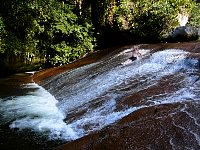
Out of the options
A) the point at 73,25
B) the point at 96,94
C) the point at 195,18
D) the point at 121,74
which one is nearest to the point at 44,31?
the point at 73,25

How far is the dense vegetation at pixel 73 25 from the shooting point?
13359mm

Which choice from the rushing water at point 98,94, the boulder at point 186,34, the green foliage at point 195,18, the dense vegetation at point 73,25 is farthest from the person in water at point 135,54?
the green foliage at point 195,18

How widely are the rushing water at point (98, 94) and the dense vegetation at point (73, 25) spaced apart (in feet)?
6.47

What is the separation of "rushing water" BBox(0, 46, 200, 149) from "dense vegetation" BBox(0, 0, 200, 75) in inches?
77.6

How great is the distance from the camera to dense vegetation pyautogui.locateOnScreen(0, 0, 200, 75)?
13359 millimetres

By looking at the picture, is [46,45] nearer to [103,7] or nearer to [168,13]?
[103,7]

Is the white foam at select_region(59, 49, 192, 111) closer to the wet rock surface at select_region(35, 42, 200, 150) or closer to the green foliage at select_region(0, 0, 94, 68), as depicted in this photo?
the wet rock surface at select_region(35, 42, 200, 150)

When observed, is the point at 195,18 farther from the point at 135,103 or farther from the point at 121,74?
the point at 135,103

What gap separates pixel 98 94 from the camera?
31.2 ft

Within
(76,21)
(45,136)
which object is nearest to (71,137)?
(45,136)

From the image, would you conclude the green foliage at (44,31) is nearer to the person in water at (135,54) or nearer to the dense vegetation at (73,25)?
the dense vegetation at (73,25)

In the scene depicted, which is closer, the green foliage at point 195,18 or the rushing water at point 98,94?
the rushing water at point 98,94

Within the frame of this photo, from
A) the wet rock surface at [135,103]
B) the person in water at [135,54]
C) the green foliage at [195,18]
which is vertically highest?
the green foliage at [195,18]

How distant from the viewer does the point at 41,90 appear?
1133cm
